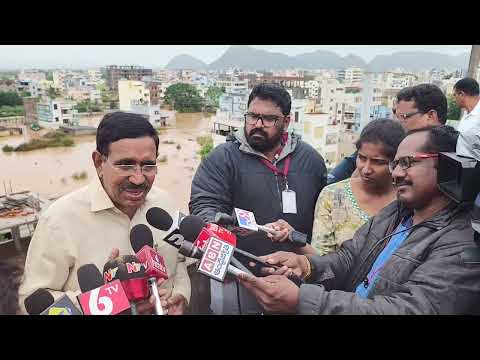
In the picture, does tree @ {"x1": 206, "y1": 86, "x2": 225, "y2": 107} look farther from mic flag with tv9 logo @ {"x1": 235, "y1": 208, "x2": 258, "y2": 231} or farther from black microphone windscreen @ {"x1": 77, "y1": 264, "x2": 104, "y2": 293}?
black microphone windscreen @ {"x1": 77, "y1": 264, "x2": 104, "y2": 293}

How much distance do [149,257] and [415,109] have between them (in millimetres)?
1750

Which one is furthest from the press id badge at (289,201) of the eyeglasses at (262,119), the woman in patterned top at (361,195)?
the eyeglasses at (262,119)

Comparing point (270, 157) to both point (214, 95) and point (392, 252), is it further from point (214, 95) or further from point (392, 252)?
point (392, 252)

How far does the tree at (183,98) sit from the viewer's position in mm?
1760

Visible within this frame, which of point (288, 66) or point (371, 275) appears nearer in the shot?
point (371, 275)

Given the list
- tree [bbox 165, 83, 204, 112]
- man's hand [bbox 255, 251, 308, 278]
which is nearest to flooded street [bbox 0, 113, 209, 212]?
tree [bbox 165, 83, 204, 112]

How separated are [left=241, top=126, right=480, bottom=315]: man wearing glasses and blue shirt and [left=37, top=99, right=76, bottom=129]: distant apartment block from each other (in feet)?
3.41

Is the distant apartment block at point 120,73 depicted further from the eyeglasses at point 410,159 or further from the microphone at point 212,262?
the eyeglasses at point 410,159

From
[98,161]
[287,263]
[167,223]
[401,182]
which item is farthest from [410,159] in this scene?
[98,161]

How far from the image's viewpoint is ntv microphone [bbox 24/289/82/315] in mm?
1160

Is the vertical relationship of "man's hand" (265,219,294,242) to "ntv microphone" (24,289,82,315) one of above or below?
above

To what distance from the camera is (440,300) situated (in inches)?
44.9
